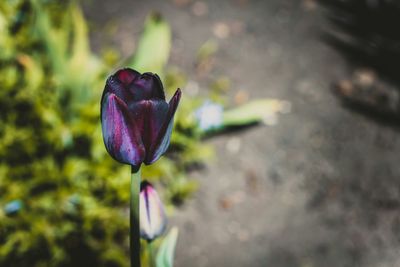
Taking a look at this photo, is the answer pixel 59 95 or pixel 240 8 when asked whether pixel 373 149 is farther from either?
pixel 59 95

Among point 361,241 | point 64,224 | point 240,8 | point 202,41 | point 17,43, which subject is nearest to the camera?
point 64,224

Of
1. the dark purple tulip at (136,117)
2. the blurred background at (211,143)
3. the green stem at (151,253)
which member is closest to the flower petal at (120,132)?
the dark purple tulip at (136,117)

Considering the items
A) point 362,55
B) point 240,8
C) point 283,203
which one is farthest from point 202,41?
point 283,203

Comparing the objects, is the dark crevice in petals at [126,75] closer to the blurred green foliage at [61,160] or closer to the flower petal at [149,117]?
the flower petal at [149,117]

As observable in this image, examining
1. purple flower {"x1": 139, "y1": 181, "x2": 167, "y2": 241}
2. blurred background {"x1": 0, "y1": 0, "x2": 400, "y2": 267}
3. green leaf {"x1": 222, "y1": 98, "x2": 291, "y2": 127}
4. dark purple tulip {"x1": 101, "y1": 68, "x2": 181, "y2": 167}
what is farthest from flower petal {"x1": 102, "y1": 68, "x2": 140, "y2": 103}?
green leaf {"x1": 222, "y1": 98, "x2": 291, "y2": 127}

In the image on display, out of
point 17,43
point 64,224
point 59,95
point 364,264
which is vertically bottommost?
point 364,264

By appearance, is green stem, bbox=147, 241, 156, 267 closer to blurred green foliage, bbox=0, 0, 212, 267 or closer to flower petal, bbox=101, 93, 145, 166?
flower petal, bbox=101, 93, 145, 166
